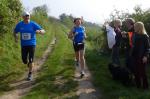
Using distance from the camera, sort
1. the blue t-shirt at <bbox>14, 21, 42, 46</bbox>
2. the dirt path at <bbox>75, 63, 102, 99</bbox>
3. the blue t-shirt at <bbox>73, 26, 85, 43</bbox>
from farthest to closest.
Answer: the blue t-shirt at <bbox>73, 26, 85, 43</bbox>
the blue t-shirt at <bbox>14, 21, 42, 46</bbox>
the dirt path at <bbox>75, 63, 102, 99</bbox>

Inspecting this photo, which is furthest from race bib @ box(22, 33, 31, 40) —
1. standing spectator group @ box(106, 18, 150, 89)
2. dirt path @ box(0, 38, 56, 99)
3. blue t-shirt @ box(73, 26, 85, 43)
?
standing spectator group @ box(106, 18, 150, 89)

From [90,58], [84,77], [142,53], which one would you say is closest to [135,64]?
[142,53]

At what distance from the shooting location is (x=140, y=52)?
39.8ft

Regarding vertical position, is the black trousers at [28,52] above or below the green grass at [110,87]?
above

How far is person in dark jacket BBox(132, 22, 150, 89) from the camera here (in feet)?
39.5

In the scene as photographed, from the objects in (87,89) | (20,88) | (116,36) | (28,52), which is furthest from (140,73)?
(28,52)

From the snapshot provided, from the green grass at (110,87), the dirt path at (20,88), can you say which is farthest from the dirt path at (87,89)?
the dirt path at (20,88)

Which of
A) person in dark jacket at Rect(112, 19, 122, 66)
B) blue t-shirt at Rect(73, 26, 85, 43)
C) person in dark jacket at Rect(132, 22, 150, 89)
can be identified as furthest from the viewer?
blue t-shirt at Rect(73, 26, 85, 43)

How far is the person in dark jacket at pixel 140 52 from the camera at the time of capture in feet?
39.5

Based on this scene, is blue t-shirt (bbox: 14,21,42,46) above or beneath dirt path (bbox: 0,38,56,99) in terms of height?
above

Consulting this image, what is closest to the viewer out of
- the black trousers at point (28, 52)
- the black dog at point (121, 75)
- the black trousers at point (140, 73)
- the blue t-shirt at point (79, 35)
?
the black trousers at point (140, 73)

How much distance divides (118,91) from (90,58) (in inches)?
343

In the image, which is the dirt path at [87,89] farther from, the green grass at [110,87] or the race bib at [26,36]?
the race bib at [26,36]

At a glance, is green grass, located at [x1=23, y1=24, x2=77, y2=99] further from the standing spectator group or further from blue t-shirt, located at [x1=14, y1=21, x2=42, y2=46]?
the standing spectator group
